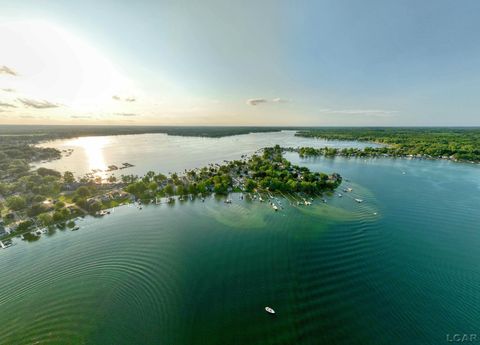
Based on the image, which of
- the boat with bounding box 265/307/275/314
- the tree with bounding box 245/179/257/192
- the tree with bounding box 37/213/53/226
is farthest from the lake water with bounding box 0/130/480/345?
the tree with bounding box 245/179/257/192

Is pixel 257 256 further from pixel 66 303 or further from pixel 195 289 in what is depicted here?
pixel 66 303

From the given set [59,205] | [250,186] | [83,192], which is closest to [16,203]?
[59,205]

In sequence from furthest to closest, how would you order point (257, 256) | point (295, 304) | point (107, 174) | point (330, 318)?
point (107, 174) → point (257, 256) → point (295, 304) → point (330, 318)

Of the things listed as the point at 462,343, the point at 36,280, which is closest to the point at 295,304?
the point at 462,343

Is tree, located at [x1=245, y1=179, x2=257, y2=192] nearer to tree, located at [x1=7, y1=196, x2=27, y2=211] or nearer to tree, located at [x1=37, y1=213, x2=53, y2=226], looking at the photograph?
tree, located at [x1=37, y1=213, x2=53, y2=226]

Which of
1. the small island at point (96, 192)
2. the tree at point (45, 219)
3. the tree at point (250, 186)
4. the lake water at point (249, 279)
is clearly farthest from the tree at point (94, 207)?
the tree at point (250, 186)

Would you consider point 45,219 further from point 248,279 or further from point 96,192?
point 248,279
